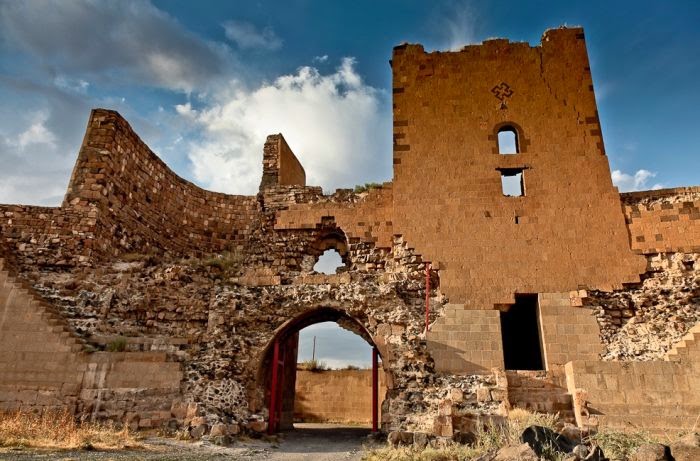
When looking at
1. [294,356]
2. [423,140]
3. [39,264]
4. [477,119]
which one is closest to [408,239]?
[423,140]

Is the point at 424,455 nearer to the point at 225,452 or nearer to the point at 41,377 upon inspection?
the point at 225,452

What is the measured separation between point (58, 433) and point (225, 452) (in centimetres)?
314

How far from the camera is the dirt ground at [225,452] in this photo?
747cm

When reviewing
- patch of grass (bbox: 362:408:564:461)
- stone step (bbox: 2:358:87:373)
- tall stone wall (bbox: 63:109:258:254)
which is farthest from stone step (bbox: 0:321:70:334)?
patch of grass (bbox: 362:408:564:461)

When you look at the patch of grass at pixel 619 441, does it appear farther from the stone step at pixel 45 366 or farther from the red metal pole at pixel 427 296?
the stone step at pixel 45 366

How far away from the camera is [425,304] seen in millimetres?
12094

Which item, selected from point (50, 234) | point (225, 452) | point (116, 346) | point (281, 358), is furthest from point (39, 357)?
point (281, 358)

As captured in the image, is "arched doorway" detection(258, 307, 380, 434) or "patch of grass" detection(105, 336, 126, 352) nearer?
"patch of grass" detection(105, 336, 126, 352)

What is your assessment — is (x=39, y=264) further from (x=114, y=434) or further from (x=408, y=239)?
(x=408, y=239)

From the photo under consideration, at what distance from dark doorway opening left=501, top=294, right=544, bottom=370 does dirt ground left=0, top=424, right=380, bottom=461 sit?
5.23m

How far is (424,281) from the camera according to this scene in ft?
40.5

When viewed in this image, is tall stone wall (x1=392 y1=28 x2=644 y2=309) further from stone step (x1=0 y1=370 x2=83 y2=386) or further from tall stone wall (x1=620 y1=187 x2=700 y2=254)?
stone step (x1=0 y1=370 x2=83 y2=386)

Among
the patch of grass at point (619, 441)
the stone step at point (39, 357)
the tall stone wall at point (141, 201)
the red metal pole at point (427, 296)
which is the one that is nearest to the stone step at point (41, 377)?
the stone step at point (39, 357)

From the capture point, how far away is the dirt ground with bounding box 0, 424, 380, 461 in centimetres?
747
